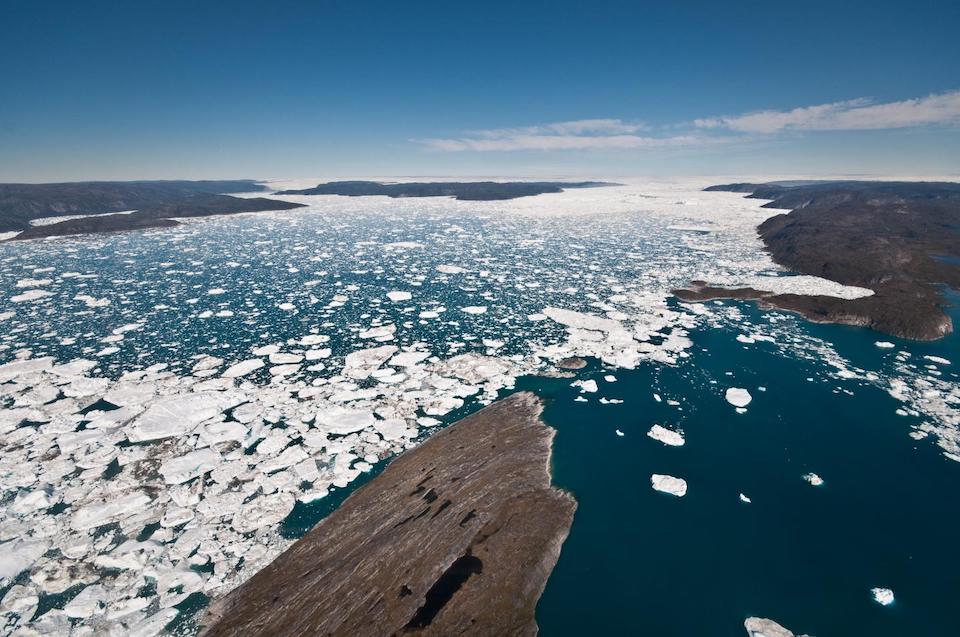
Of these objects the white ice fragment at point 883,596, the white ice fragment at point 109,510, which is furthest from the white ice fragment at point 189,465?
the white ice fragment at point 883,596

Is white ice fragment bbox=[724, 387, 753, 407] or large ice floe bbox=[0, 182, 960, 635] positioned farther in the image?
white ice fragment bbox=[724, 387, 753, 407]

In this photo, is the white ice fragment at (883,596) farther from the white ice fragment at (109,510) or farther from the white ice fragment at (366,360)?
the white ice fragment at (109,510)

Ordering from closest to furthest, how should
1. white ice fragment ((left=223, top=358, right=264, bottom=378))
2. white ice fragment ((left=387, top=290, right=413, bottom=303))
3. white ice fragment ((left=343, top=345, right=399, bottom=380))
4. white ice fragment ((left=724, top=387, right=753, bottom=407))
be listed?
white ice fragment ((left=724, top=387, right=753, bottom=407))
white ice fragment ((left=223, top=358, right=264, bottom=378))
white ice fragment ((left=343, top=345, right=399, bottom=380))
white ice fragment ((left=387, top=290, right=413, bottom=303))

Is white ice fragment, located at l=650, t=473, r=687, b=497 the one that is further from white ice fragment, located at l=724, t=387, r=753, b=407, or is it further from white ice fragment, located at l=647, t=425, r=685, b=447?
white ice fragment, located at l=724, t=387, r=753, b=407

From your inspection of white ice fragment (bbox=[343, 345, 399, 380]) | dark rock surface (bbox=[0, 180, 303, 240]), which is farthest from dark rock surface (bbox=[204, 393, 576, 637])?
dark rock surface (bbox=[0, 180, 303, 240])

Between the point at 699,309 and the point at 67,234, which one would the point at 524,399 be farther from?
the point at 67,234

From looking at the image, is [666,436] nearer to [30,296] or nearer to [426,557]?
[426,557]
